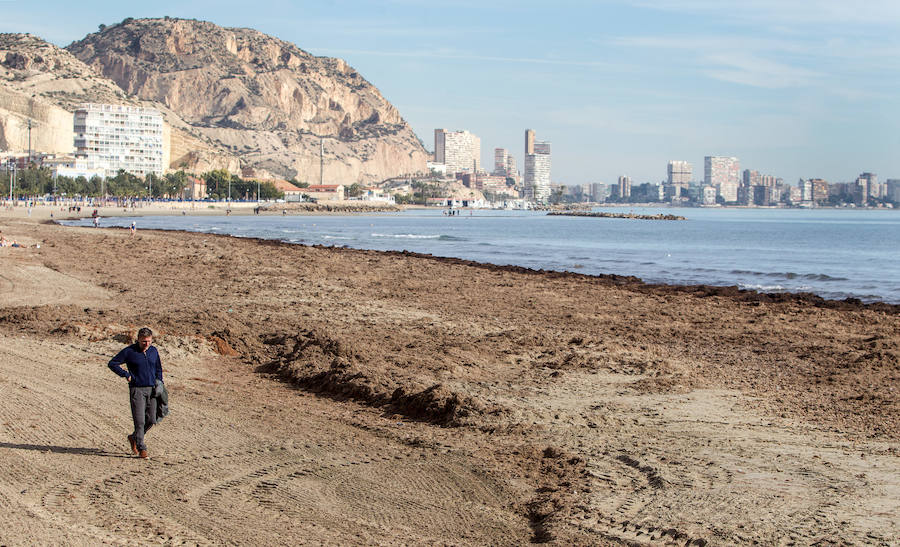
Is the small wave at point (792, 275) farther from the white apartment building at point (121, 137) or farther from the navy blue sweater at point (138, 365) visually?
the white apartment building at point (121, 137)

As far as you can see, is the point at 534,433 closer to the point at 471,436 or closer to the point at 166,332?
the point at 471,436

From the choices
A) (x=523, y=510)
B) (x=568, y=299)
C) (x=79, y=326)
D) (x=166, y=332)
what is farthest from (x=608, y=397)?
(x=568, y=299)

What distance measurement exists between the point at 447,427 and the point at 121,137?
19271cm

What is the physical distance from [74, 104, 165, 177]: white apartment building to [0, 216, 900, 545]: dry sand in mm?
172960

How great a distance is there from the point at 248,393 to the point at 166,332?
4295mm

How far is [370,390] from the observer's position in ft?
36.9

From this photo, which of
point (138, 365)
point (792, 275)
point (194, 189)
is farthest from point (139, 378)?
point (194, 189)

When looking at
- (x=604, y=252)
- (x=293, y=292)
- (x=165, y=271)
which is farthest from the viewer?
(x=604, y=252)

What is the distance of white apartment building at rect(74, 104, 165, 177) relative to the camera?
7141 inches

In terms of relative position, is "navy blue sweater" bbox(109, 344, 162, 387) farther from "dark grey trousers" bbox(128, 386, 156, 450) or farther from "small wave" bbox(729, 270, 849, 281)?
"small wave" bbox(729, 270, 849, 281)

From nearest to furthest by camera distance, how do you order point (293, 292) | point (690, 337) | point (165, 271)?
point (690, 337)
point (293, 292)
point (165, 271)

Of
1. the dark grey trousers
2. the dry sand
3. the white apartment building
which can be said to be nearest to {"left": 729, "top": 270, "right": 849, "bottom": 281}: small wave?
the dry sand

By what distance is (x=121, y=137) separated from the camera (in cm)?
18712

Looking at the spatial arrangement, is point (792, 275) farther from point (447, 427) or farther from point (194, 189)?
point (194, 189)
